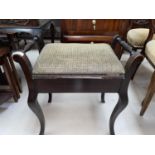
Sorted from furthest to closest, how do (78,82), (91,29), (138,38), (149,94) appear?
1. (91,29)
2. (138,38)
3. (149,94)
4. (78,82)

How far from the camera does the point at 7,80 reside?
136 cm

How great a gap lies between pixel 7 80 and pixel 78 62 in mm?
739

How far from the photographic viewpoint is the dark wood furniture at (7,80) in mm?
1263

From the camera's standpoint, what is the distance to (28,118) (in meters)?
1.25

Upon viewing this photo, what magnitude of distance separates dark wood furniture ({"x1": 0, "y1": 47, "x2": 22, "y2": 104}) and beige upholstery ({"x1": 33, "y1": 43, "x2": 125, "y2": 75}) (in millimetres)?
413

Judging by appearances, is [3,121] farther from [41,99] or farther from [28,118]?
[41,99]

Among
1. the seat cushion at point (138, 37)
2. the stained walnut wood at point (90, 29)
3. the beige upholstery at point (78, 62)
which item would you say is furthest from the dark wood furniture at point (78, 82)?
the stained walnut wood at point (90, 29)

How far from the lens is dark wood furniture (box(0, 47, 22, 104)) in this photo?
1.26m

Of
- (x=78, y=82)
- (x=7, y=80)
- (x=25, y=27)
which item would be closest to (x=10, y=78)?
(x=7, y=80)

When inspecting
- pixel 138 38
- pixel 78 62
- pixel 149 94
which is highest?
pixel 78 62

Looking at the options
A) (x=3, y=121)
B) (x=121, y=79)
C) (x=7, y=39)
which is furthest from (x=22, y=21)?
(x=121, y=79)

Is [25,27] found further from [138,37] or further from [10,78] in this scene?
[138,37]

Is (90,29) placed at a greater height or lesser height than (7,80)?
greater
